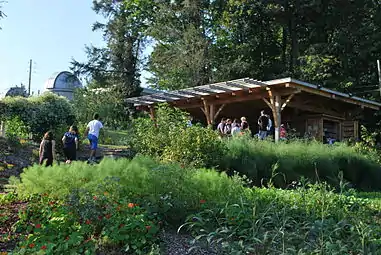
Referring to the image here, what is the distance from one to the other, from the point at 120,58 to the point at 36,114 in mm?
13769

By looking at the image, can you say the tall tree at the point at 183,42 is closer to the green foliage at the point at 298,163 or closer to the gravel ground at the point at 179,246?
the green foliage at the point at 298,163

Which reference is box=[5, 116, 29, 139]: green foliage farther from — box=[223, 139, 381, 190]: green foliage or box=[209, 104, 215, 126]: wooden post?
box=[223, 139, 381, 190]: green foliage

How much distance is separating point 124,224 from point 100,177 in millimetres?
1167

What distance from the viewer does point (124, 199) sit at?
4836 mm

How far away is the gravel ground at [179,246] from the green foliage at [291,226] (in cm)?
10

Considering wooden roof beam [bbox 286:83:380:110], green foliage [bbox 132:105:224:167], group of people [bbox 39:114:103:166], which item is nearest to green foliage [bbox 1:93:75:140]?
group of people [bbox 39:114:103:166]

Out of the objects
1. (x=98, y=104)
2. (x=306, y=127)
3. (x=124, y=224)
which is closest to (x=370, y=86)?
(x=306, y=127)

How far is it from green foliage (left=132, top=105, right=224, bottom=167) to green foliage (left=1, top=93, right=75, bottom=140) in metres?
5.18

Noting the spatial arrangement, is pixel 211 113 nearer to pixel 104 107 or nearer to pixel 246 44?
pixel 246 44

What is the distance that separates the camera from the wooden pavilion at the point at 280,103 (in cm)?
1555

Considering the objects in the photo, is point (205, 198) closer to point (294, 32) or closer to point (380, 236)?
point (380, 236)

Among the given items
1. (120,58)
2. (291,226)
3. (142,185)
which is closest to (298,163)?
(291,226)

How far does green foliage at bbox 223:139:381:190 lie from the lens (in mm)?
10531

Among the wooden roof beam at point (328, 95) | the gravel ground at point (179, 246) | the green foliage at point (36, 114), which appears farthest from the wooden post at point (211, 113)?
the gravel ground at point (179, 246)
